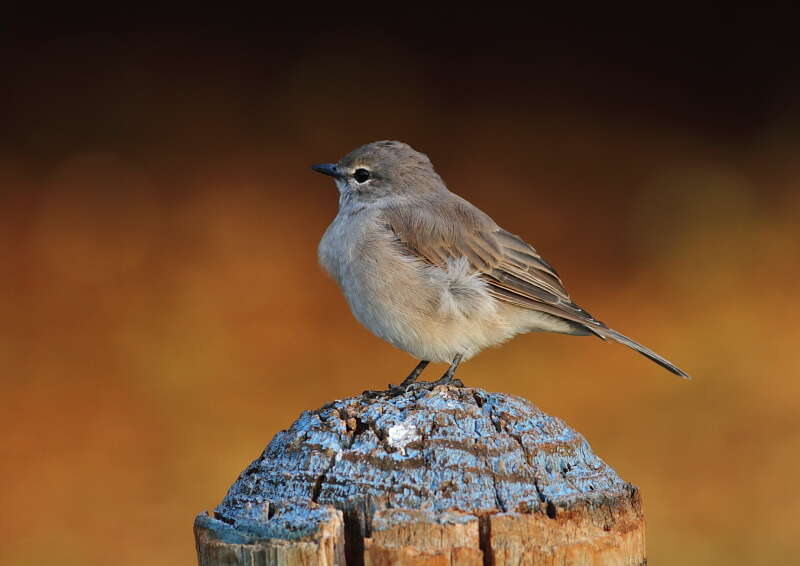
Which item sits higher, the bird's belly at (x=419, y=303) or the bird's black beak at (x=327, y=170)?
the bird's black beak at (x=327, y=170)

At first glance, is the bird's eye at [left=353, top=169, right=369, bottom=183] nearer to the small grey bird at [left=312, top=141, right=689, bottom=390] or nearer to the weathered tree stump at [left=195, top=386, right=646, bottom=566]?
the small grey bird at [left=312, top=141, right=689, bottom=390]

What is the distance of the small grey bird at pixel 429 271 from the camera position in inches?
170

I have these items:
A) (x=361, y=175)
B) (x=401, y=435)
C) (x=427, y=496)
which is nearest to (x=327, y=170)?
(x=361, y=175)

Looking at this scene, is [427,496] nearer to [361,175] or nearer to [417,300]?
[417,300]

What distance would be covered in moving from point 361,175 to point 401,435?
9.32ft

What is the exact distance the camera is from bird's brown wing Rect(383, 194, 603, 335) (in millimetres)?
4508

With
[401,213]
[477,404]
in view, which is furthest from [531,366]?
[477,404]

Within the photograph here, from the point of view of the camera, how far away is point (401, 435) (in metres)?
2.28

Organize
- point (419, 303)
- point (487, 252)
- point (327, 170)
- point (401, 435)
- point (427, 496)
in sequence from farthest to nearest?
point (327, 170) < point (487, 252) < point (419, 303) < point (401, 435) < point (427, 496)

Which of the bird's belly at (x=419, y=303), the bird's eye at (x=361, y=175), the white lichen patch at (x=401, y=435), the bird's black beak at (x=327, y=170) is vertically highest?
the bird's black beak at (x=327, y=170)

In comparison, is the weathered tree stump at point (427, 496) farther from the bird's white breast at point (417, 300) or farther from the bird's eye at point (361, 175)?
the bird's eye at point (361, 175)

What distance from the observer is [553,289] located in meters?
4.66

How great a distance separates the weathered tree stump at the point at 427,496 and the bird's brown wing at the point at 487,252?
81.8 inches

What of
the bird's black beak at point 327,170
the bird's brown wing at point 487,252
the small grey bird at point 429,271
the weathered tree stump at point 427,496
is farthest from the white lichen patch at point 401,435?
the bird's black beak at point 327,170
